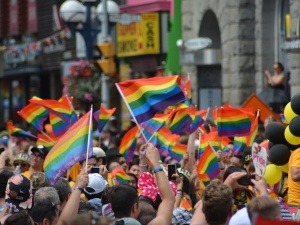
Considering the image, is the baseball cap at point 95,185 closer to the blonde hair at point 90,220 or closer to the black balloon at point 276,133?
the black balloon at point 276,133

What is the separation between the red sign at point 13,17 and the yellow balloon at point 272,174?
3562cm

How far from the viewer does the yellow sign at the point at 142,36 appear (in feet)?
97.4

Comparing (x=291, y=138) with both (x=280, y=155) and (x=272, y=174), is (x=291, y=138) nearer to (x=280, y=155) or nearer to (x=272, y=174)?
(x=280, y=155)

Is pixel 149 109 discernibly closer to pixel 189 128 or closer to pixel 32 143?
pixel 189 128

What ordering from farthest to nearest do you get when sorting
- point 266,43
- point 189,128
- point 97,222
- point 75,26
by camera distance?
1. point 75,26
2. point 266,43
3. point 189,128
4. point 97,222

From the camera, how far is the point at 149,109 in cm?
1190

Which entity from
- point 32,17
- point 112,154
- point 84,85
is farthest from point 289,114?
point 32,17

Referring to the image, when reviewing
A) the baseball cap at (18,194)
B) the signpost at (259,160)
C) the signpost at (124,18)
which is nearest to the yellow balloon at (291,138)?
the signpost at (259,160)

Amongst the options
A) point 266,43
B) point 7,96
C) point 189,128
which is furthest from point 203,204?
point 7,96

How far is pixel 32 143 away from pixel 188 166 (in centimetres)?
544

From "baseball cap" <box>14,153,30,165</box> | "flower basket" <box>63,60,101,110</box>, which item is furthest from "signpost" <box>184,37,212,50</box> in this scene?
"baseball cap" <box>14,153,30,165</box>

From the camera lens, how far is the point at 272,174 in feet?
38.1

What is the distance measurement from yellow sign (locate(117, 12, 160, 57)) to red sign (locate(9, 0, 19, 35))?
1558cm

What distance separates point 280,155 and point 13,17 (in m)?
37.0
